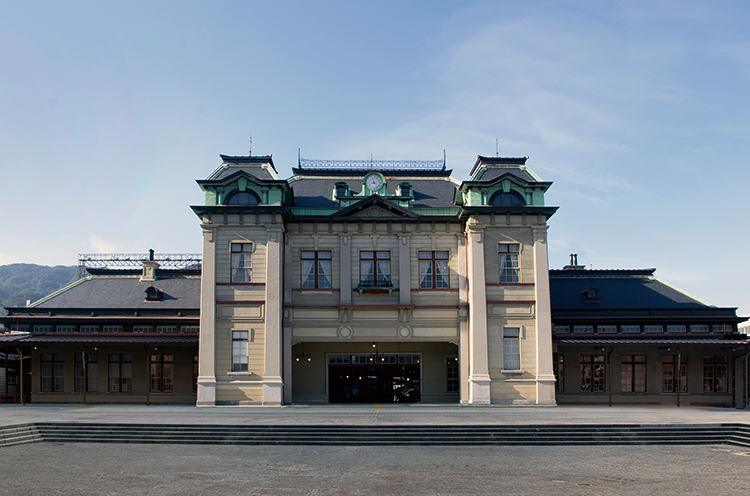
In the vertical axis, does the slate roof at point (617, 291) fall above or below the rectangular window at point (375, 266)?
below

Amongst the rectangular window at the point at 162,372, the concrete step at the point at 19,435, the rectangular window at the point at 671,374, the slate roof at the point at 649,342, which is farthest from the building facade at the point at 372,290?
the concrete step at the point at 19,435

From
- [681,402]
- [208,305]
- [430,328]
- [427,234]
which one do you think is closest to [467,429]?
[430,328]

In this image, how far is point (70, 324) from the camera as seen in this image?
32.3m

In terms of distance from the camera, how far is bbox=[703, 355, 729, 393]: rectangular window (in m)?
31.1

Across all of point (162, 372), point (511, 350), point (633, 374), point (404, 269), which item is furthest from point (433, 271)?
point (162, 372)

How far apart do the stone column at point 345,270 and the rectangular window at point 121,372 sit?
39.2ft

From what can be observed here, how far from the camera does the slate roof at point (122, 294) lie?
108 ft

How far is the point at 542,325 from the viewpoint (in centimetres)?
2919

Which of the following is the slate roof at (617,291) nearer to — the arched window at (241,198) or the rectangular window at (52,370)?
the arched window at (241,198)

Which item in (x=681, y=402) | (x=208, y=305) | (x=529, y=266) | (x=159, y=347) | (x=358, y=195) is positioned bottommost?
(x=681, y=402)

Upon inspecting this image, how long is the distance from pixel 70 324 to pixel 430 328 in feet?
63.7

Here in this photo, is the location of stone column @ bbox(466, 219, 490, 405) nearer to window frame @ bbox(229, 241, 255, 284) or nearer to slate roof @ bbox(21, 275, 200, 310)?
window frame @ bbox(229, 241, 255, 284)

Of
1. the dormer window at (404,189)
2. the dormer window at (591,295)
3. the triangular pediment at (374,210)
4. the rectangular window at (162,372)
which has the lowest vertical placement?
the rectangular window at (162,372)

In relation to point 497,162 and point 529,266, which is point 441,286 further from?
point 497,162
